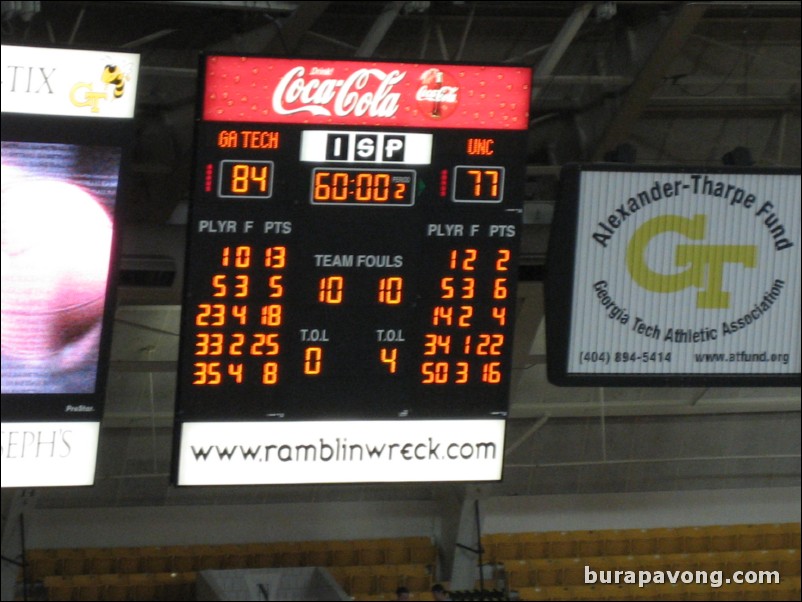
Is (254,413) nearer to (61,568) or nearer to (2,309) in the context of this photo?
(2,309)

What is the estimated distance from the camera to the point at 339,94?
7879 mm

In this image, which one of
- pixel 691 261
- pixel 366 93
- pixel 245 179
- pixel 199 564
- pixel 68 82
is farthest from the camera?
pixel 199 564

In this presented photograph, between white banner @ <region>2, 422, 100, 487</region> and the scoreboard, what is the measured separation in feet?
1.89

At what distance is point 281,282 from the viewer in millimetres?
7777

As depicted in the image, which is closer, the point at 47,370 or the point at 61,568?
the point at 47,370

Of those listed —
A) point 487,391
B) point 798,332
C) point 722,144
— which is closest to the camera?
point 487,391

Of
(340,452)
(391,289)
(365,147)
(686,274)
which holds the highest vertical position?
(365,147)

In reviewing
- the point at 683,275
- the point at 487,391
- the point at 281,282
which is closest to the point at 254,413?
the point at 281,282

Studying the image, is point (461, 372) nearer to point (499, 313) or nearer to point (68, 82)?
point (499, 313)

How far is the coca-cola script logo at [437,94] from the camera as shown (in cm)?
796

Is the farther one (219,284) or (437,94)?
(437,94)

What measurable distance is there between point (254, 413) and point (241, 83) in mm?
1943

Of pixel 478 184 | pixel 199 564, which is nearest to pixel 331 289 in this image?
pixel 478 184

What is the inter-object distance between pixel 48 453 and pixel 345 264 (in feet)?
6.86
